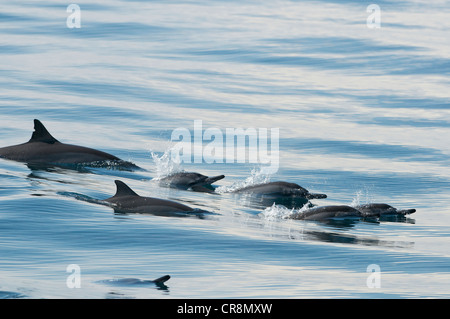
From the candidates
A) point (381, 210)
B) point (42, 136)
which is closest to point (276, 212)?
point (381, 210)

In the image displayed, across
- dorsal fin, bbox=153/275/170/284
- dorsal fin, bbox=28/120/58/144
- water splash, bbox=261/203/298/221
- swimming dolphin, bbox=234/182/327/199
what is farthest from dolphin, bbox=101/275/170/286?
dorsal fin, bbox=28/120/58/144

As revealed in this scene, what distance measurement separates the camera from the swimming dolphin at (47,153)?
24078 millimetres

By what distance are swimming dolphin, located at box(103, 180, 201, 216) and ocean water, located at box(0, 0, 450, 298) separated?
42 centimetres

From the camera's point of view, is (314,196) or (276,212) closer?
(276,212)

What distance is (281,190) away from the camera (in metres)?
22.2

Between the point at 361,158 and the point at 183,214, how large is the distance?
10227mm

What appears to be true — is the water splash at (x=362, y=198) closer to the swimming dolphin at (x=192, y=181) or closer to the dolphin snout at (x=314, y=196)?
the dolphin snout at (x=314, y=196)

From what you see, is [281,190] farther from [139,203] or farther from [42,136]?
[42,136]

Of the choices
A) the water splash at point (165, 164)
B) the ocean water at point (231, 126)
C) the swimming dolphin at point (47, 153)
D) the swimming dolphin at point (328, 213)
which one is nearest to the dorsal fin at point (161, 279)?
the ocean water at point (231, 126)

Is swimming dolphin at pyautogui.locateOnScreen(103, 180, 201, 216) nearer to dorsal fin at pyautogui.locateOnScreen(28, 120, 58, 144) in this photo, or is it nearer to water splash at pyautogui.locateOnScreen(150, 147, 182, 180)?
water splash at pyautogui.locateOnScreen(150, 147, 182, 180)

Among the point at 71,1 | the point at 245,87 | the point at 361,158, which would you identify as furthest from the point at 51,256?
the point at 71,1

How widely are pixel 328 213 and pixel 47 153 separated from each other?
7618 millimetres

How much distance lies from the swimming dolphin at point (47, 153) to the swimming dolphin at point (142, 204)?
192 inches
